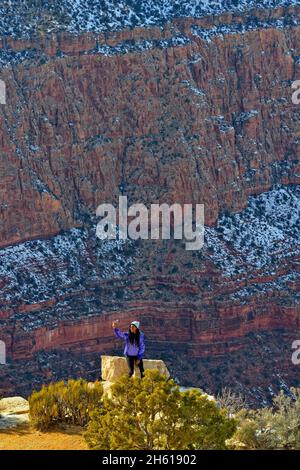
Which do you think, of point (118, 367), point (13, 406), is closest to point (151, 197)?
point (118, 367)

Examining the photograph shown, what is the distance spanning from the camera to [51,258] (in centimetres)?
6325

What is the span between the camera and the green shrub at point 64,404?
82.6 feet

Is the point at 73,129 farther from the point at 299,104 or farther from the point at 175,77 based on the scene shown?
the point at 299,104

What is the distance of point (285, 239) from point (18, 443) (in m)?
46.2

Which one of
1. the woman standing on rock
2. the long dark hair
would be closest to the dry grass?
the woman standing on rock

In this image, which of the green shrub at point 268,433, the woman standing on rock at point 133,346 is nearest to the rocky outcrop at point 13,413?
the woman standing on rock at point 133,346

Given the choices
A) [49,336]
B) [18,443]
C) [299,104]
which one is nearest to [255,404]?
[49,336]

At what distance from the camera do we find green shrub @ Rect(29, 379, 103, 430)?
991 inches

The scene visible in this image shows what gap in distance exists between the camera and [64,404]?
25.5 metres

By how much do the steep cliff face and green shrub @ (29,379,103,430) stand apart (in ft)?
114

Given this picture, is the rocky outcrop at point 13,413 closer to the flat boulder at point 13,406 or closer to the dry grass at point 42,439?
the flat boulder at point 13,406

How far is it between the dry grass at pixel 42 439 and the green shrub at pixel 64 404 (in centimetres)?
25

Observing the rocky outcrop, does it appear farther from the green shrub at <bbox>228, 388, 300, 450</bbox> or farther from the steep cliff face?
the steep cliff face

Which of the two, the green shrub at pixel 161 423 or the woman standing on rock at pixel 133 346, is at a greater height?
the woman standing on rock at pixel 133 346
